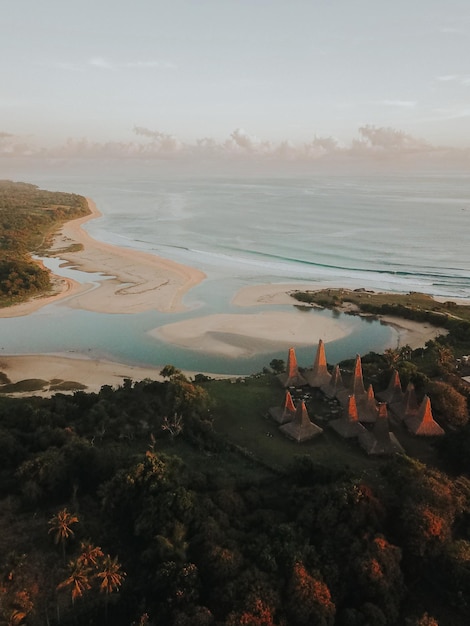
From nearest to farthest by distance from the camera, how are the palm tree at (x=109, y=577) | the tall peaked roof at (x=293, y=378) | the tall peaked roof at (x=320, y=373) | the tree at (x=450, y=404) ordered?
the palm tree at (x=109, y=577)
the tree at (x=450, y=404)
the tall peaked roof at (x=320, y=373)
the tall peaked roof at (x=293, y=378)

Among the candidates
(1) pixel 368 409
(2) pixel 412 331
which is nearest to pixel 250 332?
(2) pixel 412 331

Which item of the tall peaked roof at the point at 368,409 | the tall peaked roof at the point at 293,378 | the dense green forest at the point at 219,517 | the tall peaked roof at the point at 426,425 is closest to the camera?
the dense green forest at the point at 219,517

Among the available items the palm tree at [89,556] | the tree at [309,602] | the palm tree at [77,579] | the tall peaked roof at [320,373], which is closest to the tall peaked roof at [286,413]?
the tall peaked roof at [320,373]

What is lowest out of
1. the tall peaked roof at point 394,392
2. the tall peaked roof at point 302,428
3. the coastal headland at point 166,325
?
the coastal headland at point 166,325

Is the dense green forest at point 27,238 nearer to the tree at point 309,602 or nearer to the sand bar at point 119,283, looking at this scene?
the sand bar at point 119,283

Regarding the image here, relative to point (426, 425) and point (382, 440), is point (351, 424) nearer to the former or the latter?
point (382, 440)

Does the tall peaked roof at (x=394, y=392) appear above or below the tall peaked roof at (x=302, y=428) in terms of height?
above

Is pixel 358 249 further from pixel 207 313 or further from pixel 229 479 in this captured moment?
pixel 229 479
